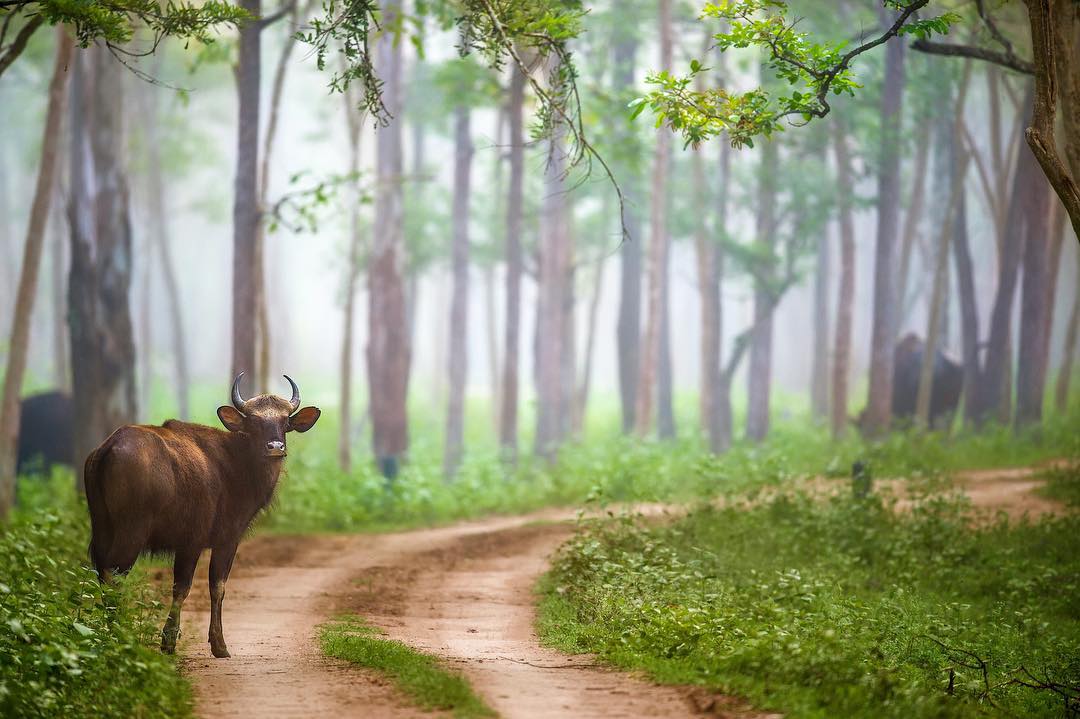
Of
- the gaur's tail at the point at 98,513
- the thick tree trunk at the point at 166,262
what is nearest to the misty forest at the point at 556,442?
the gaur's tail at the point at 98,513

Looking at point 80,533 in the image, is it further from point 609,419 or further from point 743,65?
point 609,419

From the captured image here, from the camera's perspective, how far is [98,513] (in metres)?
7.41

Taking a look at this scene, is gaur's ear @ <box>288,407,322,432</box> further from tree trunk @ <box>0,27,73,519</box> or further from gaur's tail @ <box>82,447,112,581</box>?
tree trunk @ <box>0,27,73,519</box>

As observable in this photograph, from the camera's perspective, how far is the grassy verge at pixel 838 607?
6527 millimetres

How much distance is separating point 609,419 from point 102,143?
65.2ft

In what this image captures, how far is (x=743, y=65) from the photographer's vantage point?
23250 mm

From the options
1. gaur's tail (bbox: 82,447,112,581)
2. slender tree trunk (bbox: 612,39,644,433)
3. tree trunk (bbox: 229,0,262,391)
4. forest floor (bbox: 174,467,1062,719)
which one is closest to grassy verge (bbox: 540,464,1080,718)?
forest floor (bbox: 174,467,1062,719)

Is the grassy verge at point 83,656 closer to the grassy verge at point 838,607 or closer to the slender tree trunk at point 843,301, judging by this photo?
the grassy verge at point 838,607

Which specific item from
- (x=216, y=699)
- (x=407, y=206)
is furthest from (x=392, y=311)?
(x=216, y=699)

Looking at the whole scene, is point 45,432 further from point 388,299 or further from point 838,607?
point 838,607

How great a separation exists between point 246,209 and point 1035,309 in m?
14.5

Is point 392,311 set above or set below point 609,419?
above

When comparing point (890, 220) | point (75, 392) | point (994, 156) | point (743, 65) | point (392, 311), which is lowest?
point (75, 392)

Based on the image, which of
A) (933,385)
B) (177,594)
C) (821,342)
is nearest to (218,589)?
(177,594)
